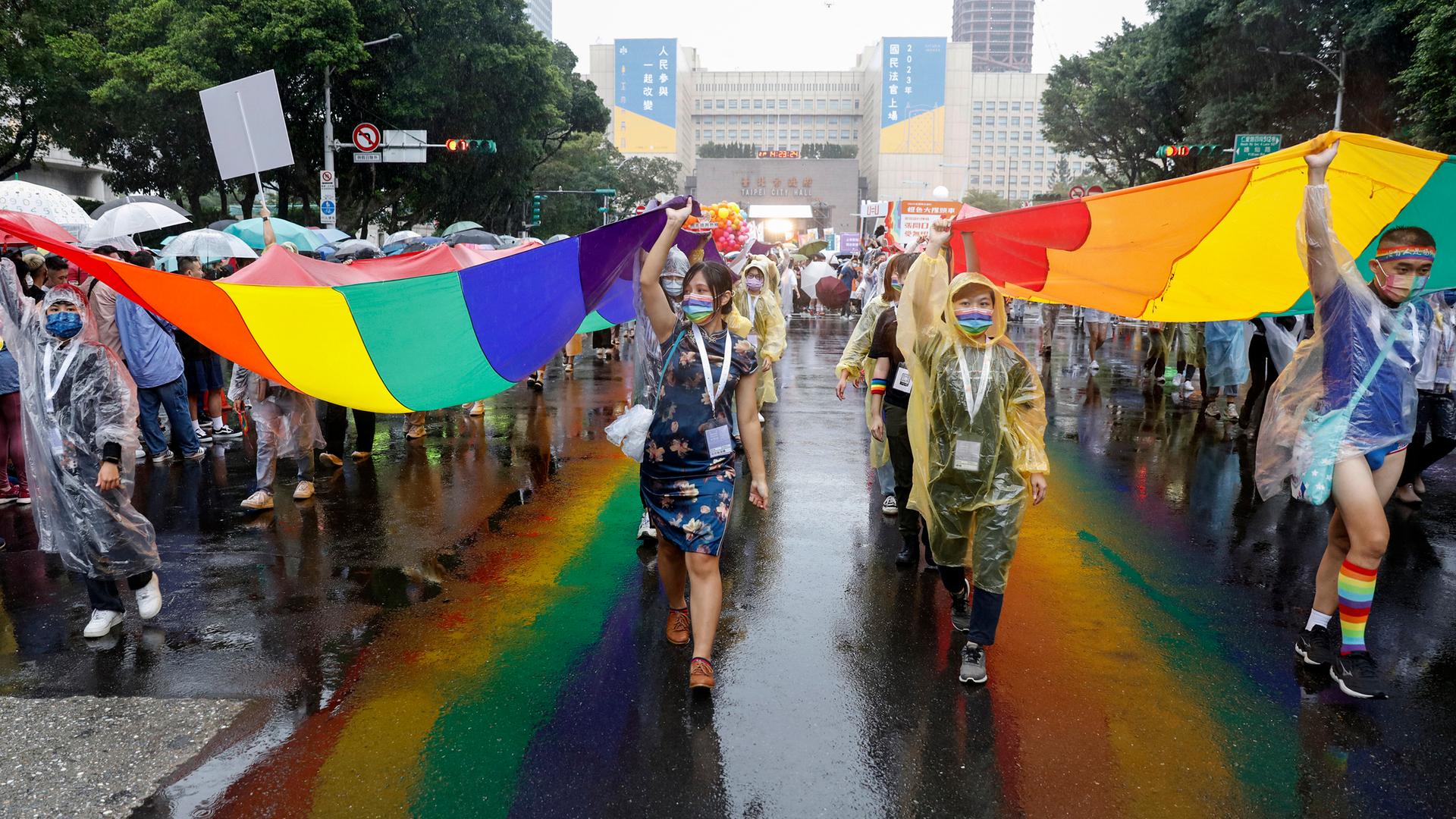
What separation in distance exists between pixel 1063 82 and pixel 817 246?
1305cm

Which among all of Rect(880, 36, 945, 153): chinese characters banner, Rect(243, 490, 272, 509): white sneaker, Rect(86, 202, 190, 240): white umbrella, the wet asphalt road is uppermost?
Rect(880, 36, 945, 153): chinese characters banner

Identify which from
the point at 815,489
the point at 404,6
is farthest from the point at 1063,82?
the point at 815,489

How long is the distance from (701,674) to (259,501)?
4.39 metres

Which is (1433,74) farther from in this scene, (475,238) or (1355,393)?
(1355,393)

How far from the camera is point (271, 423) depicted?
701 cm

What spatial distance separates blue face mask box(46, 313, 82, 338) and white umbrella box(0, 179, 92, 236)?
4057 millimetres

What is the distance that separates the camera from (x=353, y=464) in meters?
8.51

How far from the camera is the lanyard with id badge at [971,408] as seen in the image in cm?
408

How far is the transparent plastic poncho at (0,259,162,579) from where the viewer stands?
444 centimetres

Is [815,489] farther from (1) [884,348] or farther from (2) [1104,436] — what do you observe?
(2) [1104,436]

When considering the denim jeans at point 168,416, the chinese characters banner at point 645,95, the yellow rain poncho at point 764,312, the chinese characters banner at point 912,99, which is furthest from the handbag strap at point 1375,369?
the chinese characters banner at point 912,99

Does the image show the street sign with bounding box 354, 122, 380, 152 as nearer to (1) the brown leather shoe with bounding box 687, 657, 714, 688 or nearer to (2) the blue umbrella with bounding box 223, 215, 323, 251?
(2) the blue umbrella with bounding box 223, 215, 323, 251

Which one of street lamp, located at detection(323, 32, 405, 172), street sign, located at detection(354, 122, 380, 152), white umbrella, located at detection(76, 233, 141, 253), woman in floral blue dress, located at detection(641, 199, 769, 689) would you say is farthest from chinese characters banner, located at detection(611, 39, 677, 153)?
woman in floral blue dress, located at detection(641, 199, 769, 689)

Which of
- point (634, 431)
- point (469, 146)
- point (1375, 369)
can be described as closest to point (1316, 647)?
point (1375, 369)
